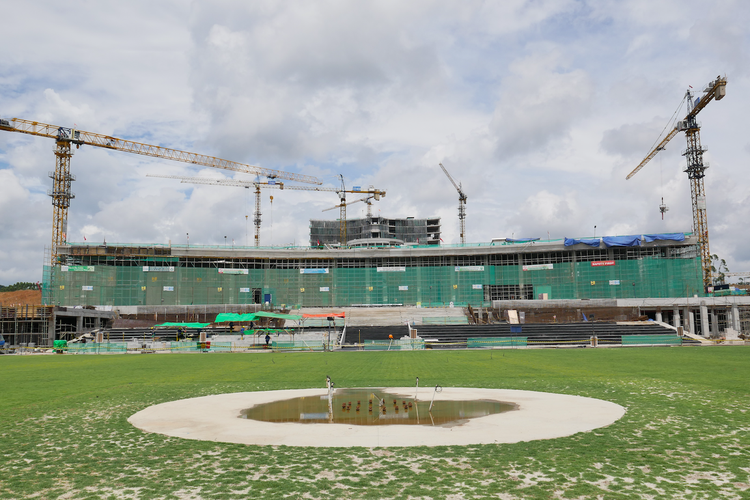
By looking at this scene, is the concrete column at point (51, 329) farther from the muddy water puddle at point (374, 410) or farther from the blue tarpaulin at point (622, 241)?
the blue tarpaulin at point (622, 241)

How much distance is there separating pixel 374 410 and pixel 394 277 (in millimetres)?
88137

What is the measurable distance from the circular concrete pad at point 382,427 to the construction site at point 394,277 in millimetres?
63461

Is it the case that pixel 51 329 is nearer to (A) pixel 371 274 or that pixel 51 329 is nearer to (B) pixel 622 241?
(A) pixel 371 274

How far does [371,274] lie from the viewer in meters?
103

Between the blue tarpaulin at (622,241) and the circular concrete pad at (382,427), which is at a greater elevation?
the blue tarpaulin at (622,241)

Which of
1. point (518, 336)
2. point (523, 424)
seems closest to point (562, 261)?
point (518, 336)

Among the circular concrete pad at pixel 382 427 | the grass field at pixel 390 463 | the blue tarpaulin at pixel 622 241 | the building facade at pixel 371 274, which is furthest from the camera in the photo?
the building facade at pixel 371 274

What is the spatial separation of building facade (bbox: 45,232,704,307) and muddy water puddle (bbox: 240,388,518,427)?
76.6 m

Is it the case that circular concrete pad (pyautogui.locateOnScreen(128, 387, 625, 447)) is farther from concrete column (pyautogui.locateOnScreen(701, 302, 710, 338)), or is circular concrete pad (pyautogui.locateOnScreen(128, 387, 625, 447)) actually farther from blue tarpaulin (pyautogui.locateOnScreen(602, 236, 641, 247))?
blue tarpaulin (pyautogui.locateOnScreen(602, 236, 641, 247))

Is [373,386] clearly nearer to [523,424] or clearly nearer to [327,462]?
[523,424]

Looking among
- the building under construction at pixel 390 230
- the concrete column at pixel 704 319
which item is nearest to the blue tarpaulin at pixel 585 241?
the concrete column at pixel 704 319

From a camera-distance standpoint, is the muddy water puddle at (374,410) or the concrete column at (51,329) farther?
the concrete column at (51,329)

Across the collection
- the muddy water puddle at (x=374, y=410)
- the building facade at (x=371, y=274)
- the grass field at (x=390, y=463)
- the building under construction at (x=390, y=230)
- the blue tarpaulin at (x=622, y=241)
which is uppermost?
the building under construction at (x=390, y=230)

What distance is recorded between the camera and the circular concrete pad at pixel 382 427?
10.7m
